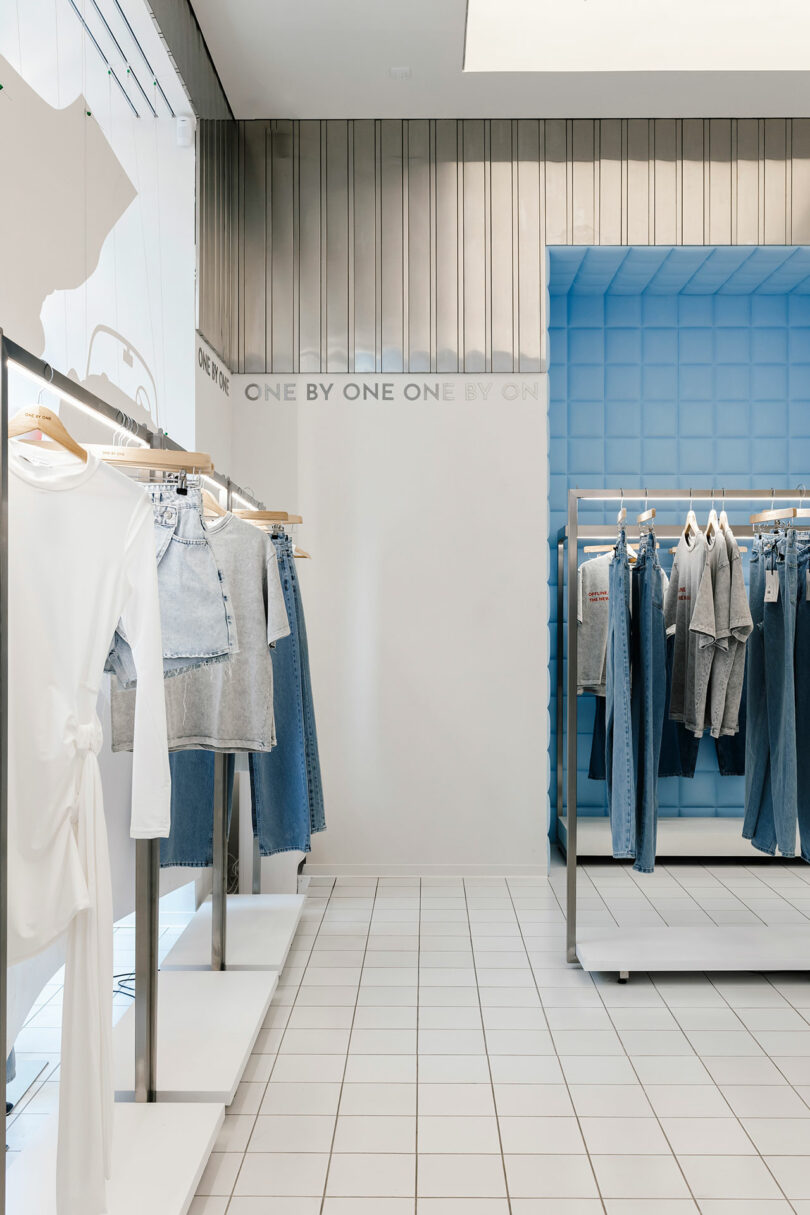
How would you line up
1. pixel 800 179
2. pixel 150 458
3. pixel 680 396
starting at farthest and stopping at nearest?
pixel 680 396 < pixel 800 179 < pixel 150 458

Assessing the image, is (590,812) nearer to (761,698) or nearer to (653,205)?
(761,698)

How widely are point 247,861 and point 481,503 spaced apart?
209 centimetres

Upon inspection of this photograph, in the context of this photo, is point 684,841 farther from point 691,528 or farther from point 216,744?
point 216,744

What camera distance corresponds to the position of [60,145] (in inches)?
102

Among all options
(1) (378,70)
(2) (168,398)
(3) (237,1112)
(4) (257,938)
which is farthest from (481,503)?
(3) (237,1112)

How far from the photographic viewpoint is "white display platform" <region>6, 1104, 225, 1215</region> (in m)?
1.85

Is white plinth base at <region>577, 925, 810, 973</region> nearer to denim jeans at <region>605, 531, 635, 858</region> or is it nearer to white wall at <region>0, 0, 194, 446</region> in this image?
denim jeans at <region>605, 531, 635, 858</region>

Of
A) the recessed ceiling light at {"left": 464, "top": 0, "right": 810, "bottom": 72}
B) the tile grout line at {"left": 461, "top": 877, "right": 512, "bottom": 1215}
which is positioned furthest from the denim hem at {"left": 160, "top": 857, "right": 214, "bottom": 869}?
the recessed ceiling light at {"left": 464, "top": 0, "right": 810, "bottom": 72}

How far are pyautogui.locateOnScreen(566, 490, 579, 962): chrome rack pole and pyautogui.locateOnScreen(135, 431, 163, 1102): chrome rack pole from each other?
5.31 feet

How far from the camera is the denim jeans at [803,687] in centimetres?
324

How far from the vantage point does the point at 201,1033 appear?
8.59ft

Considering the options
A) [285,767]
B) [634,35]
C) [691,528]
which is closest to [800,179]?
[634,35]

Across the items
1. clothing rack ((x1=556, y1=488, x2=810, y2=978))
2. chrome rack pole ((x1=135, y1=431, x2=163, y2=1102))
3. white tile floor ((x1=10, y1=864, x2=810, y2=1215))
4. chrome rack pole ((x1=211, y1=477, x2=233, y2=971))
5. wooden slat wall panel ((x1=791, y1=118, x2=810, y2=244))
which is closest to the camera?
white tile floor ((x1=10, y1=864, x2=810, y2=1215))

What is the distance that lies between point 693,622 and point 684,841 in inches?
80.7
